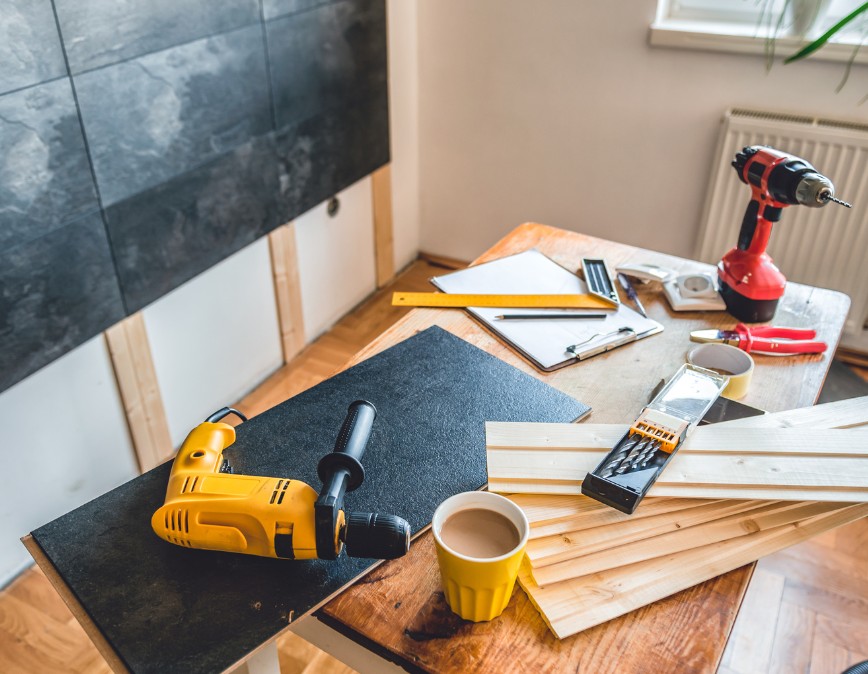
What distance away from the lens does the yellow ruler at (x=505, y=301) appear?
4.70ft

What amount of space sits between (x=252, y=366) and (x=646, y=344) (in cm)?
150

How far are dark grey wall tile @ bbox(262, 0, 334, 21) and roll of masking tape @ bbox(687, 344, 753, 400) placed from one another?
1.51 metres

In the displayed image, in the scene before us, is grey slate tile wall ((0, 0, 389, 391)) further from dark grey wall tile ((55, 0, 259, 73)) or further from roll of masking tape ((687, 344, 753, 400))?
roll of masking tape ((687, 344, 753, 400))

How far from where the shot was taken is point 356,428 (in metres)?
0.96

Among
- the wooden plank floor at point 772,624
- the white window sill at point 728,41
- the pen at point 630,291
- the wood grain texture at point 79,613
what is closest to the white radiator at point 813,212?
the white window sill at point 728,41

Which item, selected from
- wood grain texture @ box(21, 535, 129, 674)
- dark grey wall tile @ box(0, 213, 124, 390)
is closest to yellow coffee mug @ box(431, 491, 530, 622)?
wood grain texture @ box(21, 535, 129, 674)

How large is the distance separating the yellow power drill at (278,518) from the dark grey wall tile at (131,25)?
1127 millimetres

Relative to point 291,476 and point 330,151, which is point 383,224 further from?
point 291,476

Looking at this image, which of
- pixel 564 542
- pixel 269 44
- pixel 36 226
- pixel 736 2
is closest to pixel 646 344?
pixel 564 542

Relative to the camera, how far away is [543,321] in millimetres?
1389

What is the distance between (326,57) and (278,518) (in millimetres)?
1874

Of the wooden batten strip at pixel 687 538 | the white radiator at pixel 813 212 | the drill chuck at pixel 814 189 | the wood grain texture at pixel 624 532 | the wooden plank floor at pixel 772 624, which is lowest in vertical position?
the wooden plank floor at pixel 772 624

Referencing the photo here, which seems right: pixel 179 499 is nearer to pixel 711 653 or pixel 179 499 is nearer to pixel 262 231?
pixel 711 653

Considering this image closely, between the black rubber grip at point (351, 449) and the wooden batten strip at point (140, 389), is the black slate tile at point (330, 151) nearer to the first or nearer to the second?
the wooden batten strip at point (140, 389)
